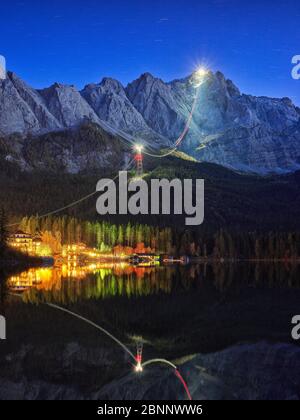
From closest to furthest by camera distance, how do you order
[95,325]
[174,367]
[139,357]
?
[174,367]
[139,357]
[95,325]

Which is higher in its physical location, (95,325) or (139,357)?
(95,325)

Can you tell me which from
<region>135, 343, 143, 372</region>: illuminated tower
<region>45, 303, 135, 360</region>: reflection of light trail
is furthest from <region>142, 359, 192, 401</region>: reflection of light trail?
<region>45, 303, 135, 360</region>: reflection of light trail

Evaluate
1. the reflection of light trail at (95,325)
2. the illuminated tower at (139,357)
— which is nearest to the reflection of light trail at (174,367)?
the illuminated tower at (139,357)

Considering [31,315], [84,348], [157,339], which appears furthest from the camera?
[31,315]

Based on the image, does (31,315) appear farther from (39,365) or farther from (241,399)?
(241,399)

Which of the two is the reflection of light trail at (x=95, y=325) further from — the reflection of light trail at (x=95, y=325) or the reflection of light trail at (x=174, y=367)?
the reflection of light trail at (x=174, y=367)

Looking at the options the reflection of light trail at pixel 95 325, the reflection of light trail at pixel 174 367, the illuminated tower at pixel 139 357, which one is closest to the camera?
the reflection of light trail at pixel 174 367

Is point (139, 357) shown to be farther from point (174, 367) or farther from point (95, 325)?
point (95, 325)

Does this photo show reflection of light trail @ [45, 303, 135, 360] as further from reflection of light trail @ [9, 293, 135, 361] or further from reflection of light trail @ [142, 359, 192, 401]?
reflection of light trail @ [142, 359, 192, 401]

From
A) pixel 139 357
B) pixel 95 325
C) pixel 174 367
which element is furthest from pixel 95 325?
pixel 174 367

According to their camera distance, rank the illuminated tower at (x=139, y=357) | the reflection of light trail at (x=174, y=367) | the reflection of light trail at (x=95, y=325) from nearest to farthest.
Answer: the reflection of light trail at (x=174, y=367), the illuminated tower at (x=139, y=357), the reflection of light trail at (x=95, y=325)
